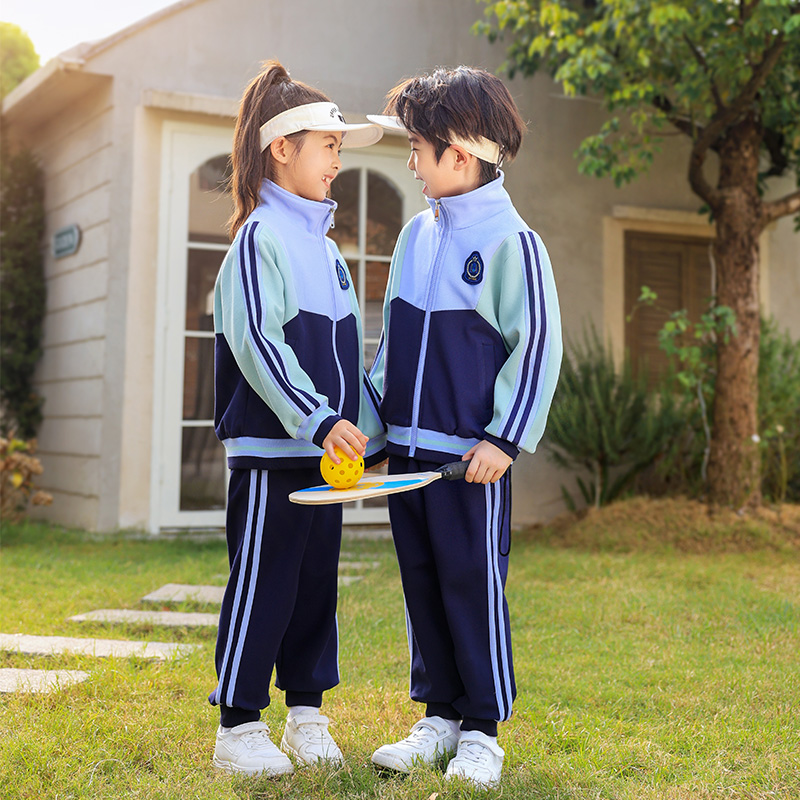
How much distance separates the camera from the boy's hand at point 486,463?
5.67 feet

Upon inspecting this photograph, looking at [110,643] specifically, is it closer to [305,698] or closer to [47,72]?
[305,698]

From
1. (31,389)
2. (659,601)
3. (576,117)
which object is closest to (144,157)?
(31,389)

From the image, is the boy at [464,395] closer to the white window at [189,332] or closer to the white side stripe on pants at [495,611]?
the white side stripe on pants at [495,611]

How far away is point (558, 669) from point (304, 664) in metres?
0.91

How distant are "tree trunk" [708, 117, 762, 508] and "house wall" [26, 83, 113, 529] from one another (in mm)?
3360

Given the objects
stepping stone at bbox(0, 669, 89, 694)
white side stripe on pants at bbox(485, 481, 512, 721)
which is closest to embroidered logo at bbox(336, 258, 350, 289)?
white side stripe on pants at bbox(485, 481, 512, 721)

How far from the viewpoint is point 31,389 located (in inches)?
229

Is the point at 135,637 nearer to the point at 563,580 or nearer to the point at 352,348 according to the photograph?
the point at 352,348

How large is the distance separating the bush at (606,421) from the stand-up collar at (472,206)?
134 inches

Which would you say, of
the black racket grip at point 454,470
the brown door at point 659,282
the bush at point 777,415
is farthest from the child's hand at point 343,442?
the brown door at point 659,282

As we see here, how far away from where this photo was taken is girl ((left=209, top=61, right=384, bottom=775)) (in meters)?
1.74

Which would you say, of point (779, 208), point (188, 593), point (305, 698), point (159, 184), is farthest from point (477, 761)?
point (779, 208)

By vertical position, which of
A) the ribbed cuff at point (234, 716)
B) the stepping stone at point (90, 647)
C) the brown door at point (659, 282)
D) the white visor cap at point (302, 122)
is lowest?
the stepping stone at point (90, 647)

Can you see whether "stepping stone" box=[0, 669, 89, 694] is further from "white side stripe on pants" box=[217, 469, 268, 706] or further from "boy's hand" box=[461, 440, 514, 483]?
"boy's hand" box=[461, 440, 514, 483]
